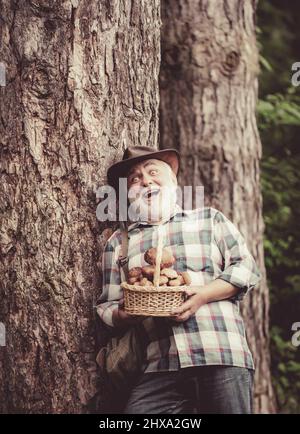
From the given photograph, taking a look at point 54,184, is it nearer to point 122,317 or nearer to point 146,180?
point 146,180

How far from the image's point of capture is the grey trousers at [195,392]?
2.58m

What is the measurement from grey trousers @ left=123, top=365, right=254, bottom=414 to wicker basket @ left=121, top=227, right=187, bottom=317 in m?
0.35

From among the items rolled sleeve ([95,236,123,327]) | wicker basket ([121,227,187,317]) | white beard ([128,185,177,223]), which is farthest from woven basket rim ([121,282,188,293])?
white beard ([128,185,177,223])

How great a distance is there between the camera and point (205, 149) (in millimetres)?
4391

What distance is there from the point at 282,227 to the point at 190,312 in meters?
2.93

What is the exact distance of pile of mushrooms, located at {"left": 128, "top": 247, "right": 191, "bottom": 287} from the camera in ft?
7.99

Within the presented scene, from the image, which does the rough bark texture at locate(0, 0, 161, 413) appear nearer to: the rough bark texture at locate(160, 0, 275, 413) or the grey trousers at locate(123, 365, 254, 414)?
the grey trousers at locate(123, 365, 254, 414)

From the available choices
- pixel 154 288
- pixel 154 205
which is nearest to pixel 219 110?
pixel 154 205

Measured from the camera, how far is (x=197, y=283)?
260cm

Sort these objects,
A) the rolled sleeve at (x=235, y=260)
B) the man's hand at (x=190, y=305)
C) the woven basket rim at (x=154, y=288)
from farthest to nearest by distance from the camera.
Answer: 1. the rolled sleeve at (x=235, y=260)
2. the man's hand at (x=190, y=305)
3. the woven basket rim at (x=154, y=288)

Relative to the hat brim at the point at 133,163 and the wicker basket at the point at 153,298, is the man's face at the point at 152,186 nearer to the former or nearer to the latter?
the hat brim at the point at 133,163

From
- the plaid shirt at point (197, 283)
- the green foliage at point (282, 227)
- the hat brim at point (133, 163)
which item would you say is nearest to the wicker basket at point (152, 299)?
the plaid shirt at point (197, 283)
